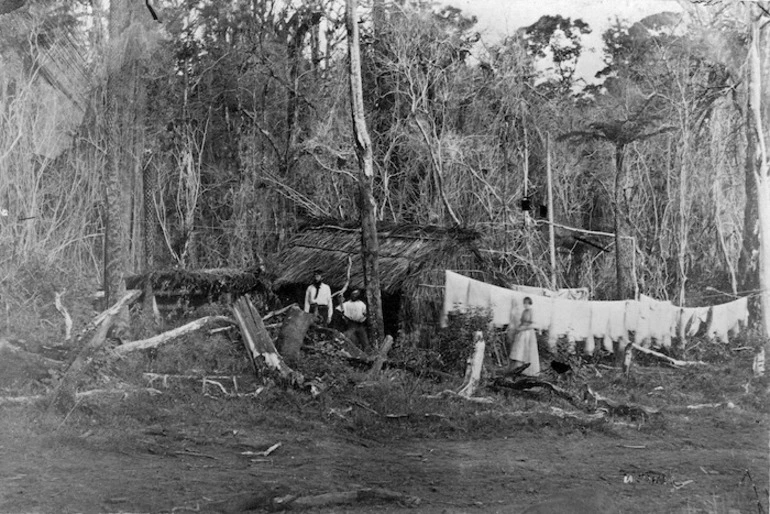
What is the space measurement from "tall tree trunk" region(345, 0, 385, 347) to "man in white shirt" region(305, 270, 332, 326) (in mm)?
290

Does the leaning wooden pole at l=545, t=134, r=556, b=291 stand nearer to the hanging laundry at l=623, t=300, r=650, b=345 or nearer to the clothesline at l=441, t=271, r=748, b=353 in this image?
the clothesline at l=441, t=271, r=748, b=353

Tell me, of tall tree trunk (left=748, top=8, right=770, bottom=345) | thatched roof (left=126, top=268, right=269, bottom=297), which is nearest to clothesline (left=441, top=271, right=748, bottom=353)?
tall tree trunk (left=748, top=8, right=770, bottom=345)

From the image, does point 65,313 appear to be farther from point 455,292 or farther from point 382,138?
point 455,292

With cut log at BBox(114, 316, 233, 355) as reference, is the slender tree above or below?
above

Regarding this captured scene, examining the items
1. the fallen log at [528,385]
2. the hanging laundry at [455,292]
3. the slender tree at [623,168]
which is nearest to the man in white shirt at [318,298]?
the hanging laundry at [455,292]

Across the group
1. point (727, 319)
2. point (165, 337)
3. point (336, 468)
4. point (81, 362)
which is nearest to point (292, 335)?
point (165, 337)

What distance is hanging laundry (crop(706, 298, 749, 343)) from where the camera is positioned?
5777mm

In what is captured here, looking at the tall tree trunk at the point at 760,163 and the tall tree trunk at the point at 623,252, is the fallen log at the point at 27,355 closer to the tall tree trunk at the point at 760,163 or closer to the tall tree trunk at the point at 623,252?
the tall tree trunk at the point at 623,252

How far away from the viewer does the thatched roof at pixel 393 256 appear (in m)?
5.55

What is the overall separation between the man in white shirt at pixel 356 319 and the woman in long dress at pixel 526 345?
1058 mm

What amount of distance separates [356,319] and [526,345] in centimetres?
123

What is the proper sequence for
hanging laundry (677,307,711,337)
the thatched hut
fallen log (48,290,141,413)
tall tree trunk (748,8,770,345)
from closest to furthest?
fallen log (48,290,141,413) < the thatched hut < hanging laundry (677,307,711,337) < tall tree trunk (748,8,770,345)

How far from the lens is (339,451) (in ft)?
17.0

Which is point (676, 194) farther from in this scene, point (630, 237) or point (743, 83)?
point (743, 83)
